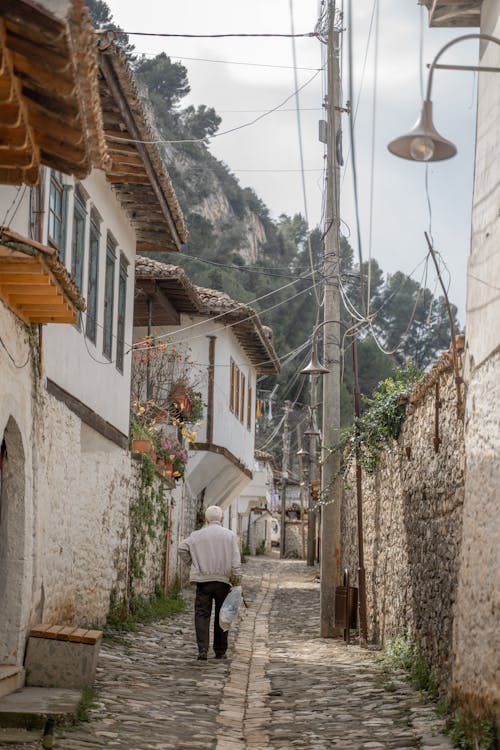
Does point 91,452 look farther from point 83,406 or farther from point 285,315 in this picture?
point 285,315

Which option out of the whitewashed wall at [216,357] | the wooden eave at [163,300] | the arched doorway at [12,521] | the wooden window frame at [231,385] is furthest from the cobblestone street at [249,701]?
the wooden window frame at [231,385]

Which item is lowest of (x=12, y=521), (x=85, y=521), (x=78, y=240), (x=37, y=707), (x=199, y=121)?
(x=37, y=707)

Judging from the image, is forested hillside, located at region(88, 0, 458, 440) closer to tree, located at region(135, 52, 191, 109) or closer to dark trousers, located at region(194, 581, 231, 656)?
tree, located at region(135, 52, 191, 109)

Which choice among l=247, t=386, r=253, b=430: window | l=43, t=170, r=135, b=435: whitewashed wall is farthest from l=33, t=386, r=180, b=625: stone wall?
l=247, t=386, r=253, b=430: window

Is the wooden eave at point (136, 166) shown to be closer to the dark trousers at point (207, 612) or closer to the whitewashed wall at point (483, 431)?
the whitewashed wall at point (483, 431)

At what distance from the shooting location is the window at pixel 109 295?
46.9 ft

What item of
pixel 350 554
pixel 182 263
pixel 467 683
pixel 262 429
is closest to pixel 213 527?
pixel 467 683

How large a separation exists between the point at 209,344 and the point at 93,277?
10358 millimetres

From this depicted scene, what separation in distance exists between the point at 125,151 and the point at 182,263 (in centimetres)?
3710

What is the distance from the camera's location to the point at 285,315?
55.3m

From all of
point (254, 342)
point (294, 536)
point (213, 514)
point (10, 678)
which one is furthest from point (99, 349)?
point (294, 536)

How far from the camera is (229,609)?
39.7ft

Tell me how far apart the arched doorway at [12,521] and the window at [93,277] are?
3.90 m

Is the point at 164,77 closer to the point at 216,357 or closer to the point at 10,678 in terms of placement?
the point at 216,357
